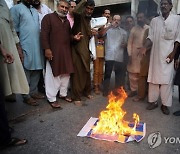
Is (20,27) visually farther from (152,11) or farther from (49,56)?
(152,11)

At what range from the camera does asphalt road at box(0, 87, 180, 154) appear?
3.36m

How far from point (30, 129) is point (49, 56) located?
1.47m

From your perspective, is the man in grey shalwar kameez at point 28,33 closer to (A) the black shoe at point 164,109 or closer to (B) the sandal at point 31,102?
(B) the sandal at point 31,102

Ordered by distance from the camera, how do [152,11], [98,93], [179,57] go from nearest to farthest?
[179,57]
[98,93]
[152,11]

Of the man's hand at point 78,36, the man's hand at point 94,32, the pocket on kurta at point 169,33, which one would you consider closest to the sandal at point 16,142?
the man's hand at point 78,36

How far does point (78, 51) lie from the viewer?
5043mm

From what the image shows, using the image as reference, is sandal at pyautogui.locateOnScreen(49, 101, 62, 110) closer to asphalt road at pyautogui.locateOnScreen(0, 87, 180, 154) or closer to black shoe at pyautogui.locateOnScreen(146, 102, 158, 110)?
asphalt road at pyautogui.locateOnScreen(0, 87, 180, 154)

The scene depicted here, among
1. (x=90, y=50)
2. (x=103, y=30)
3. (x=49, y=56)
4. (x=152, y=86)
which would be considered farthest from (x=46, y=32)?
(x=152, y=86)

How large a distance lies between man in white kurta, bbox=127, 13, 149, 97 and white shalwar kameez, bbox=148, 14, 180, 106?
2.19 ft

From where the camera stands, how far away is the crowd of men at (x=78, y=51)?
4.34 m

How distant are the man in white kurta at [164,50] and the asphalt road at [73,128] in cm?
47

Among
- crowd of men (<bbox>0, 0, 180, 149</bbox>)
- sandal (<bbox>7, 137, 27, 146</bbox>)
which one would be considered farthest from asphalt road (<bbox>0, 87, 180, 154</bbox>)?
crowd of men (<bbox>0, 0, 180, 149</bbox>)

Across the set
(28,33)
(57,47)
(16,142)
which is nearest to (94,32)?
(57,47)

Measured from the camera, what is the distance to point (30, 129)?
155 inches
